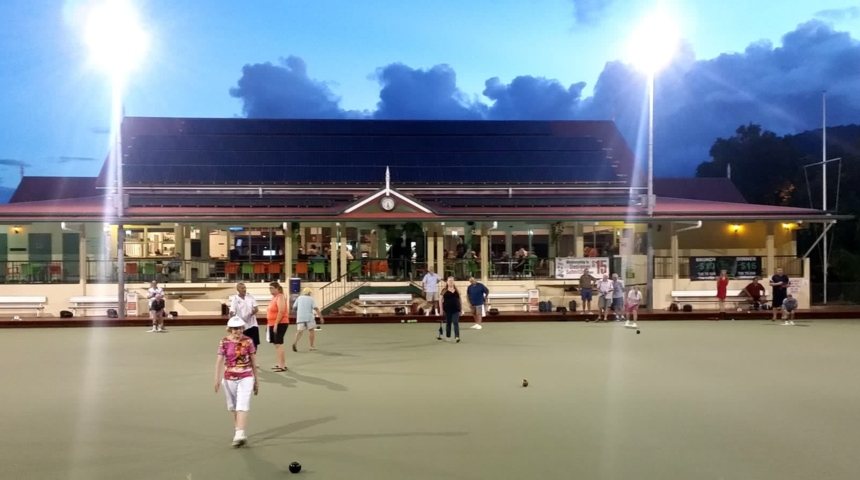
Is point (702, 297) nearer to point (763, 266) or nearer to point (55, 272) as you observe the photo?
point (763, 266)

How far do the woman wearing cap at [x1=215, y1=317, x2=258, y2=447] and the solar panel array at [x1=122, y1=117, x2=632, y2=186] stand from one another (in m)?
23.8

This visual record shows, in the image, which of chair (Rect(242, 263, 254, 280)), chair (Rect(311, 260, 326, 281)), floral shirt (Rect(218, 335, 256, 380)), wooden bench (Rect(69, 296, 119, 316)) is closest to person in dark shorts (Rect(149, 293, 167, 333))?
wooden bench (Rect(69, 296, 119, 316))

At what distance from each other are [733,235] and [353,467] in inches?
998

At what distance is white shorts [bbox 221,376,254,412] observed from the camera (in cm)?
673

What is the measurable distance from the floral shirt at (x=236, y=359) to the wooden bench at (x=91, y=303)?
56.4ft

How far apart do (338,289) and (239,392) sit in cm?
1650

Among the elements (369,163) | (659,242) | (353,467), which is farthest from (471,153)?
(353,467)

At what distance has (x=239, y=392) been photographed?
6.74 metres

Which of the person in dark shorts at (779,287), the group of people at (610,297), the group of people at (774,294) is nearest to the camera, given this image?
the group of people at (610,297)

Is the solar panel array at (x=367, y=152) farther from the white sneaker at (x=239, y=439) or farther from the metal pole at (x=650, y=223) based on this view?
the white sneaker at (x=239, y=439)

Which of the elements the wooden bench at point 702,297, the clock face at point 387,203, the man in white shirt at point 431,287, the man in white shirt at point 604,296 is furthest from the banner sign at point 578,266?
the clock face at point 387,203

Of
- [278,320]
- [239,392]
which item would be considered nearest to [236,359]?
[239,392]

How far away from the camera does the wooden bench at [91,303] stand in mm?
21594

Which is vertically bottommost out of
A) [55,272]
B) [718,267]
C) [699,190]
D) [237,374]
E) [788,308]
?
[788,308]
